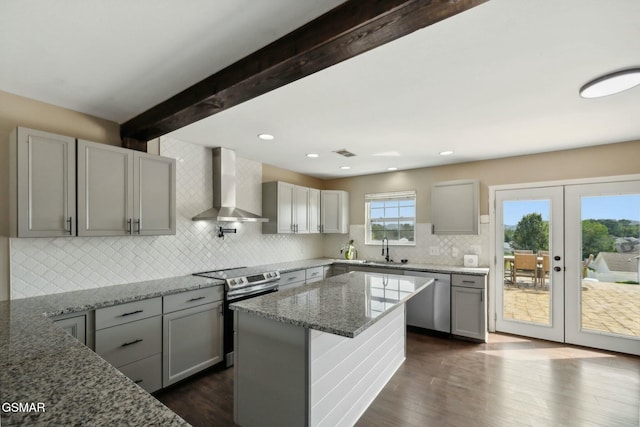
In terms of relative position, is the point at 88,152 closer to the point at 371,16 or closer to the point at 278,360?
the point at 278,360

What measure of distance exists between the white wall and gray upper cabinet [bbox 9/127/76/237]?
1.12ft

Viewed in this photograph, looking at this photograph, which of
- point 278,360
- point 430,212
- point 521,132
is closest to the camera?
point 278,360

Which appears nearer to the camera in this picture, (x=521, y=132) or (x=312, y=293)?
(x=312, y=293)

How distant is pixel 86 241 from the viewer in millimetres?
2604

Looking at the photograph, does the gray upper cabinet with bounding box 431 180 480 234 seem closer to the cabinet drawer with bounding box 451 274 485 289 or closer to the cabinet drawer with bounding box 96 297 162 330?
the cabinet drawer with bounding box 451 274 485 289

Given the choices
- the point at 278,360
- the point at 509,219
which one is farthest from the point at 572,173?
the point at 278,360

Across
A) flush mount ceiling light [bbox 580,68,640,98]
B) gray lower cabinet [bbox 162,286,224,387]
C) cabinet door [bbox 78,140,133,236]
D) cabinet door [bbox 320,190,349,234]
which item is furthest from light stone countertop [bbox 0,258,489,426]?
cabinet door [bbox 320,190,349,234]

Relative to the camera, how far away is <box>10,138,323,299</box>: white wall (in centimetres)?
235

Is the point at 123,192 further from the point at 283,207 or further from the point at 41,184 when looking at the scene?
the point at 283,207

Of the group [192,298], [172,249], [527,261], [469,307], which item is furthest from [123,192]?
[527,261]

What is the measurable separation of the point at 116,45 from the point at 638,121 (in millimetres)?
4282

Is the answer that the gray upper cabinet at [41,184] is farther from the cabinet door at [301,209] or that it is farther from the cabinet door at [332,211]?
the cabinet door at [332,211]

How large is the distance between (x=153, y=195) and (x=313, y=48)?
6.96 feet

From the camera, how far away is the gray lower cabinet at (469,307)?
3.71 m
